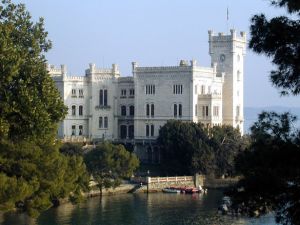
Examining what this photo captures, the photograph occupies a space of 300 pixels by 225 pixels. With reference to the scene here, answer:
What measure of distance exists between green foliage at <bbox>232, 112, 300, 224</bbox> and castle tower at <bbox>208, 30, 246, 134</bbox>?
59.7 metres

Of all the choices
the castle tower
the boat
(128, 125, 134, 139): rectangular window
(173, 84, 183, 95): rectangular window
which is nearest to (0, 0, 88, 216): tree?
the boat

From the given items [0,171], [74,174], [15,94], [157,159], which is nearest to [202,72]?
[157,159]

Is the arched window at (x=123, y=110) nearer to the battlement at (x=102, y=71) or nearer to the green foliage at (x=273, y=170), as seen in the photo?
the battlement at (x=102, y=71)

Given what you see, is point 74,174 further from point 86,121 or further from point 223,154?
point 86,121

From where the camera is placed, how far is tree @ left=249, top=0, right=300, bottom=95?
1722 cm

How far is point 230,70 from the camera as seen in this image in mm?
79312

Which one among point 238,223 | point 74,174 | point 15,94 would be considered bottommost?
point 238,223

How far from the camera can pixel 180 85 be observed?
75250mm

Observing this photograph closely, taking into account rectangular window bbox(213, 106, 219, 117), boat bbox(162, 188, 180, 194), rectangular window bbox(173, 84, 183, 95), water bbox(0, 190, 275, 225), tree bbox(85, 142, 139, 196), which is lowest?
water bbox(0, 190, 275, 225)

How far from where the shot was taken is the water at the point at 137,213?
1855 inches

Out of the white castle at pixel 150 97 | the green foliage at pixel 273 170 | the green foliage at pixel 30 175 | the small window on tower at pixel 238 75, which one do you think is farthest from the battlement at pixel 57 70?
the green foliage at pixel 273 170

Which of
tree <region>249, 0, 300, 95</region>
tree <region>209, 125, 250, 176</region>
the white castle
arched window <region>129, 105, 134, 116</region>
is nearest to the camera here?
tree <region>249, 0, 300, 95</region>

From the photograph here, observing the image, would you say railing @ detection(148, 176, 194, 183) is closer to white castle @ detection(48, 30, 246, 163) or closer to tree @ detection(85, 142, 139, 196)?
tree @ detection(85, 142, 139, 196)

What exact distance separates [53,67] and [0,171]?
5238 centimetres
